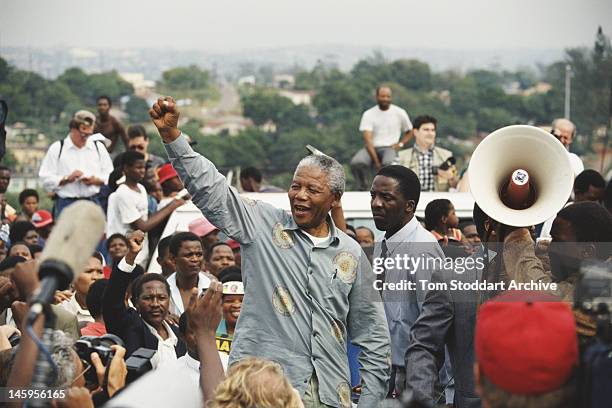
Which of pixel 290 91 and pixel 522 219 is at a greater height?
pixel 522 219

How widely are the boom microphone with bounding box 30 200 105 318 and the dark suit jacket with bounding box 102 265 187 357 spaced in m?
3.72

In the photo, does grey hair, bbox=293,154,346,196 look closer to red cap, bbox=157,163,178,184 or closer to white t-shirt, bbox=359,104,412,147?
red cap, bbox=157,163,178,184

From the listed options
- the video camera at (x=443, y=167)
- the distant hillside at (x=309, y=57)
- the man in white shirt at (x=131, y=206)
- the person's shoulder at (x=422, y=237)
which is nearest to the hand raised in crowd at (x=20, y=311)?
the person's shoulder at (x=422, y=237)

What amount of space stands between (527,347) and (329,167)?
2.92 m

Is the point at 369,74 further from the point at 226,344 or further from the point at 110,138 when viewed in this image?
the point at 226,344

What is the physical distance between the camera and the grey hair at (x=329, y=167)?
676 cm

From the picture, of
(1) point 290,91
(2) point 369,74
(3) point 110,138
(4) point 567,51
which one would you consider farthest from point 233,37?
(3) point 110,138

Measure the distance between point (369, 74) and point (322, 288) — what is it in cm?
4691

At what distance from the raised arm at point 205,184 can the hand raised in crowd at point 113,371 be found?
0.80 meters

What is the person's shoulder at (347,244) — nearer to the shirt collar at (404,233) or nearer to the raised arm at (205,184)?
the raised arm at (205,184)

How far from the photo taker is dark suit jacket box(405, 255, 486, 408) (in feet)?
21.0

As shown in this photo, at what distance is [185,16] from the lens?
71812mm

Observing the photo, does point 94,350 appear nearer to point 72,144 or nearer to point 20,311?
point 20,311

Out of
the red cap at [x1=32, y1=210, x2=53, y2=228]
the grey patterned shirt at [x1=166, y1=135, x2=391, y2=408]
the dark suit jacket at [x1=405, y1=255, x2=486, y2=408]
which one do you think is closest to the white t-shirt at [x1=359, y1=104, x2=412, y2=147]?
the red cap at [x1=32, y1=210, x2=53, y2=228]
